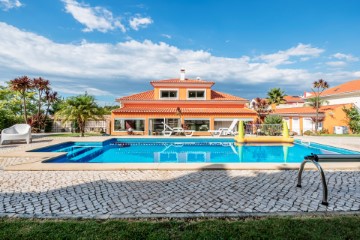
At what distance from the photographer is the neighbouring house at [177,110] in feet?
90.8

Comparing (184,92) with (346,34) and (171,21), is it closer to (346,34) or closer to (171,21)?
(171,21)

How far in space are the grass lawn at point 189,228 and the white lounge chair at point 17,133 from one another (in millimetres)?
15530

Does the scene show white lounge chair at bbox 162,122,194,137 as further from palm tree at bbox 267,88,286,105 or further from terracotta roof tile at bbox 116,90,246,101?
palm tree at bbox 267,88,286,105

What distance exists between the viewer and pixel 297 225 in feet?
12.1

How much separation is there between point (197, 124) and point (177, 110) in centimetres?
379

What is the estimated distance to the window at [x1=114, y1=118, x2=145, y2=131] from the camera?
2780 centimetres

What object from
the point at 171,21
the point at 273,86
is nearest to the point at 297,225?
the point at 171,21

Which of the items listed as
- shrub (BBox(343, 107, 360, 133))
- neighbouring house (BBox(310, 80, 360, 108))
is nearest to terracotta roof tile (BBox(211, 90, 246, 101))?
shrub (BBox(343, 107, 360, 133))

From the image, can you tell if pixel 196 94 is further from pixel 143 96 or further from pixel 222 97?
pixel 143 96

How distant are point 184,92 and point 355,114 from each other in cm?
2788

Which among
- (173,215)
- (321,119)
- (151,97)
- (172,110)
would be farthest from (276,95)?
(173,215)

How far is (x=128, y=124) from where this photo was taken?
91.6 feet

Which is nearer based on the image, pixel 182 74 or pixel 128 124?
pixel 128 124

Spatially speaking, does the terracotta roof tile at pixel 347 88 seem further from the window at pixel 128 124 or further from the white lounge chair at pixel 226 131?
the window at pixel 128 124
